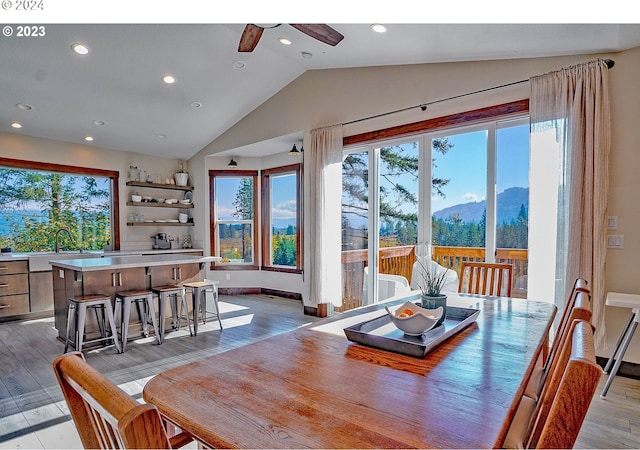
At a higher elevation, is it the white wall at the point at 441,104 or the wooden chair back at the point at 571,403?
the white wall at the point at 441,104

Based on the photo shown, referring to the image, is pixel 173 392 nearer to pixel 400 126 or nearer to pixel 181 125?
pixel 400 126

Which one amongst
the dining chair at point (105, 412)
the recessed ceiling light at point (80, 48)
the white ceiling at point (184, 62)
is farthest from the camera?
the recessed ceiling light at point (80, 48)

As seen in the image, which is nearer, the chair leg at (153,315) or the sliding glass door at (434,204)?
the sliding glass door at (434,204)

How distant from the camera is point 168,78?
14.7ft

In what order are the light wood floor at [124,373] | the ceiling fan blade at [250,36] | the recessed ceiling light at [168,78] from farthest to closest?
the recessed ceiling light at [168,78] < the ceiling fan blade at [250,36] < the light wood floor at [124,373]

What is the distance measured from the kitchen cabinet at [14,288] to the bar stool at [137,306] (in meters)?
1.95

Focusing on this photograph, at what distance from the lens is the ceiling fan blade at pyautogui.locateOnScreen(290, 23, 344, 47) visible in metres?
2.84

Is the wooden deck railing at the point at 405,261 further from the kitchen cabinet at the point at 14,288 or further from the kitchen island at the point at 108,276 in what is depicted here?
the kitchen cabinet at the point at 14,288

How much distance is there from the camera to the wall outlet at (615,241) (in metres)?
2.87

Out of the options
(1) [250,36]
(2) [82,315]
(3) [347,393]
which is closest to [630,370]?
(3) [347,393]

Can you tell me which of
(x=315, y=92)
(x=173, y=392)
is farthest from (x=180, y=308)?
(x=173, y=392)

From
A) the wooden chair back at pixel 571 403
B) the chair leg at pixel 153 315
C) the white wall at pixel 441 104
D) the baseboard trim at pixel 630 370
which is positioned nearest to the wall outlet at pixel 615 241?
the white wall at pixel 441 104

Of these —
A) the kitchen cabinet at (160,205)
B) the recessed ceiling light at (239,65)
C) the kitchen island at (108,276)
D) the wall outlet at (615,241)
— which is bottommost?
the kitchen island at (108,276)

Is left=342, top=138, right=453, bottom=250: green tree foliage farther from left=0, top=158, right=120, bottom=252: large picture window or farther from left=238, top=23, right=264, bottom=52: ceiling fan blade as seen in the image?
left=0, top=158, right=120, bottom=252: large picture window
